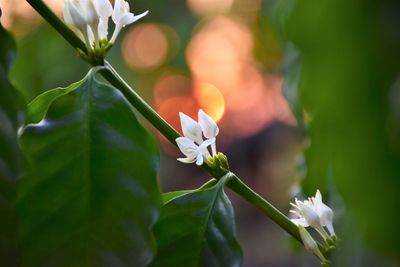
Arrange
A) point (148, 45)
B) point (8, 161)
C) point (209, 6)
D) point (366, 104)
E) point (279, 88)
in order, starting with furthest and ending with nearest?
point (148, 45), point (209, 6), point (279, 88), point (8, 161), point (366, 104)

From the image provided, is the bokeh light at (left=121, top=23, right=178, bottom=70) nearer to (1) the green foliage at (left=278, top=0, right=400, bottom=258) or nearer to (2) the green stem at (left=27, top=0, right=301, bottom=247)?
(2) the green stem at (left=27, top=0, right=301, bottom=247)

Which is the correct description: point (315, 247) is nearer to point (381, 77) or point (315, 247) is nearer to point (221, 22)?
point (381, 77)

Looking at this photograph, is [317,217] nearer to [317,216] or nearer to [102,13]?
[317,216]

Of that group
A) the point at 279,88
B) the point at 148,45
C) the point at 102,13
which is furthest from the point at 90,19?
the point at 148,45

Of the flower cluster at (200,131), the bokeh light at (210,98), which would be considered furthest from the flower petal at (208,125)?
the bokeh light at (210,98)

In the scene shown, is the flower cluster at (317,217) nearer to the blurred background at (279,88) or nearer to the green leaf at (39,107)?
the blurred background at (279,88)

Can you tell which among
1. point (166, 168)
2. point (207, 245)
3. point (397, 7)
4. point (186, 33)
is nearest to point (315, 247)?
point (207, 245)
